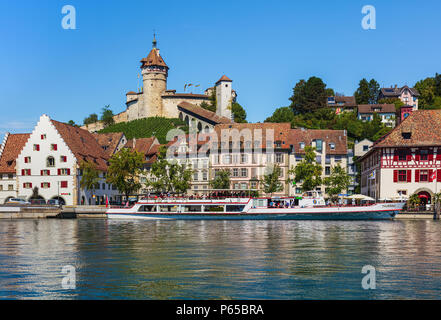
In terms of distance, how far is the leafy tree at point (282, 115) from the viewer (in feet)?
427

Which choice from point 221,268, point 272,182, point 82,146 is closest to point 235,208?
point 272,182

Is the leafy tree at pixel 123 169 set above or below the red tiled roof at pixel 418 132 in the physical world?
below

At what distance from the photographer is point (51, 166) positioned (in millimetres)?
87312

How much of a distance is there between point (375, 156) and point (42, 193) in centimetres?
5396

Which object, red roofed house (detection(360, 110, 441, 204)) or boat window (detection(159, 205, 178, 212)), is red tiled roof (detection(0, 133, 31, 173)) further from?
red roofed house (detection(360, 110, 441, 204))

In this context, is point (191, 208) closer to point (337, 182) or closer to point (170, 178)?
point (170, 178)

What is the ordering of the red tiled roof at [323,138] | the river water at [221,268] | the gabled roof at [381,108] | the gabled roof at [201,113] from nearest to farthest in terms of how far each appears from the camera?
the river water at [221,268] → the red tiled roof at [323,138] → the gabled roof at [201,113] → the gabled roof at [381,108]

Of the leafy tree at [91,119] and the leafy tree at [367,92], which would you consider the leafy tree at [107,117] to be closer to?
the leafy tree at [91,119]

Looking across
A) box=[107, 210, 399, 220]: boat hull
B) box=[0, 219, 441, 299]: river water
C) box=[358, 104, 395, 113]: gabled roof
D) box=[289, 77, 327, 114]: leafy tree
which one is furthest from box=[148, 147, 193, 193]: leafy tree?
box=[358, 104, 395, 113]: gabled roof

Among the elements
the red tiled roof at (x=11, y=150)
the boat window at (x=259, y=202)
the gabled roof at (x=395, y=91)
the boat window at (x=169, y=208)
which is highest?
the gabled roof at (x=395, y=91)

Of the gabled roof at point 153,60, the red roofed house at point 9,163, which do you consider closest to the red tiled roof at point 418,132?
the red roofed house at point 9,163

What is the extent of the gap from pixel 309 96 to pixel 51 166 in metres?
79.1

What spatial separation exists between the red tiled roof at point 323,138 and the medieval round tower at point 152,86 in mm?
75937

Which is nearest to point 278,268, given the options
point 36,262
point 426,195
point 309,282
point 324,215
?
point 309,282
